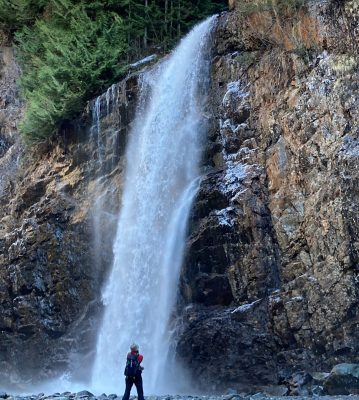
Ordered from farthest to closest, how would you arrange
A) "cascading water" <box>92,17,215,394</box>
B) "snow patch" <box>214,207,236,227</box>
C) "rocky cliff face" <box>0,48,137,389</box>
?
"rocky cliff face" <box>0,48,137,389</box>
"cascading water" <box>92,17,215,394</box>
"snow patch" <box>214,207,236,227</box>

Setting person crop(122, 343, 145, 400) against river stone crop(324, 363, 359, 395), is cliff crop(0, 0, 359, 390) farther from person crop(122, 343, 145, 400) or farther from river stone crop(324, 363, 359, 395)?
person crop(122, 343, 145, 400)

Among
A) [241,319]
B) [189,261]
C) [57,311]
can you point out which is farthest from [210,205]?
[57,311]

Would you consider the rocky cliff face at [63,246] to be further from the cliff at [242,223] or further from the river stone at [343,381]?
the river stone at [343,381]

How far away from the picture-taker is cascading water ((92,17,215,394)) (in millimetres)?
17094

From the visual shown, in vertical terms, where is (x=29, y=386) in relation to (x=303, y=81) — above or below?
below

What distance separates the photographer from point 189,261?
17.1 meters

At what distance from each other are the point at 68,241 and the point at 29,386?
478 cm

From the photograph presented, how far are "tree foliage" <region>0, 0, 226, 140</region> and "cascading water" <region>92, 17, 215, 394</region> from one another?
2.61 meters

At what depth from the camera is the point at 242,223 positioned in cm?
1661

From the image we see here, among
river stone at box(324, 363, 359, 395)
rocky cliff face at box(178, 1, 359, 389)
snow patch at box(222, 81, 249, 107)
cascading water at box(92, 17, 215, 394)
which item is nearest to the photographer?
river stone at box(324, 363, 359, 395)

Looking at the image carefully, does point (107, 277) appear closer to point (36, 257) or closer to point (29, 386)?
point (36, 257)

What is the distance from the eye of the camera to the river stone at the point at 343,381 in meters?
13.1

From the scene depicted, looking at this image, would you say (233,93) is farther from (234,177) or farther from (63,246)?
(63,246)

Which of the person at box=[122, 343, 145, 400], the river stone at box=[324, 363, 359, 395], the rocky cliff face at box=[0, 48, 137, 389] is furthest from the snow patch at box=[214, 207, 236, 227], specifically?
the person at box=[122, 343, 145, 400]
